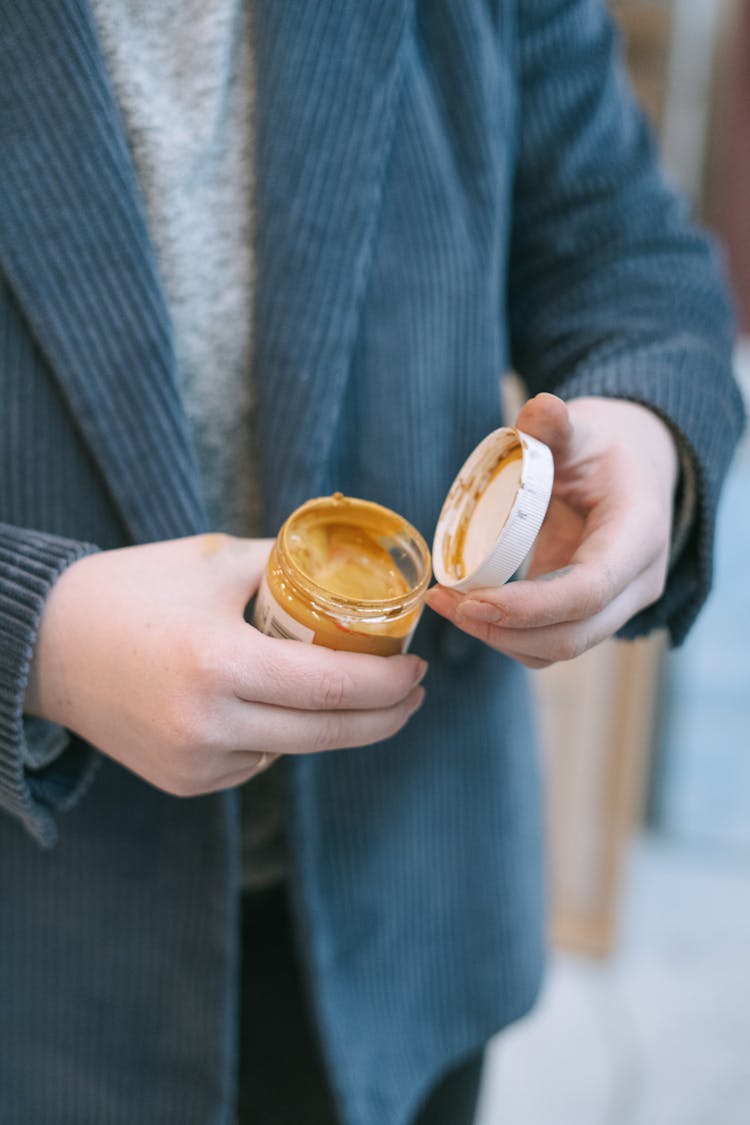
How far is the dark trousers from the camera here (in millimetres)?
687

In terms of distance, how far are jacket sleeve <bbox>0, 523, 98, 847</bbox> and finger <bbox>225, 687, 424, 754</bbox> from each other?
101 mm

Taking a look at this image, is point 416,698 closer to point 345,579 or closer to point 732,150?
point 345,579

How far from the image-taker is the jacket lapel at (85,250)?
469 mm

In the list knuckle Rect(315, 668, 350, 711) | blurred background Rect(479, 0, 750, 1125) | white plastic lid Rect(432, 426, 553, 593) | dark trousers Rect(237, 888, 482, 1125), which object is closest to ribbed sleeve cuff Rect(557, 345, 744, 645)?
white plastic lid Rect(432, 426, 553, 593)

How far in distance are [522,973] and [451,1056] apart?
0.07m

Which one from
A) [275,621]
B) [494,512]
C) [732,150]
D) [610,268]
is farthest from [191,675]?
[732,150]

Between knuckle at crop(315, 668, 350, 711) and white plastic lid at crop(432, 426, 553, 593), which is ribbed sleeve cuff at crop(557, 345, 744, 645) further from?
knuckle at crop(315, 668, 350, 711)

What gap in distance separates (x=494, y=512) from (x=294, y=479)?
116mm

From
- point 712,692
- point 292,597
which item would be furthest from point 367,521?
point 712,692

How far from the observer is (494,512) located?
1.58ft

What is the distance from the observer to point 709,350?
60 centimetres

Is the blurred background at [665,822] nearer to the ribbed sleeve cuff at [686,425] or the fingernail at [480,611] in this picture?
the ribbed sleeve cuff at [686,425]

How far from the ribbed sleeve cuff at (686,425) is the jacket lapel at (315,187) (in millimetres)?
153

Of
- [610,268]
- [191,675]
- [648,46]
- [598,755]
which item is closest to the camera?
[191,675]
